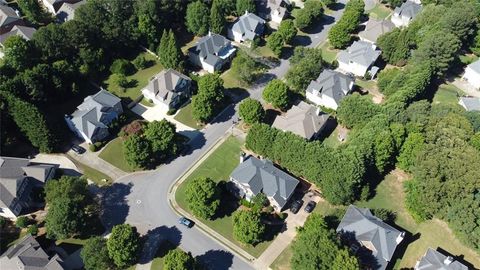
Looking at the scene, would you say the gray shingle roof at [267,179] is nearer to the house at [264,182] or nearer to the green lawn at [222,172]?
the house at [264,182]

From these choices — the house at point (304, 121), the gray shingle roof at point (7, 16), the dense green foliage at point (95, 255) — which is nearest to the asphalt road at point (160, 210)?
the dense green foliage at point (95, 255)

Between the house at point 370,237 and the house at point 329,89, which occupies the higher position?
the house at point 329,89

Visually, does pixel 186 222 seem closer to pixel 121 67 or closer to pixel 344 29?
pixel 121 67

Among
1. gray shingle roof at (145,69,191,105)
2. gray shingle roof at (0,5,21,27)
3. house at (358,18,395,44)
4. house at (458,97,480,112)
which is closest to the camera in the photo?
gray shingle roof at (145,69,191,105)

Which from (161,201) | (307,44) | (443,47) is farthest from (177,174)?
(443,47)

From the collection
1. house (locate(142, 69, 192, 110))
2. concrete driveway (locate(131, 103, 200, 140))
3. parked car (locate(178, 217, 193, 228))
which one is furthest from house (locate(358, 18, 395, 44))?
parked car (locate(178, 217, 193, 228))

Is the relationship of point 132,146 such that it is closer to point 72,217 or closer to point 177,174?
point 177,174

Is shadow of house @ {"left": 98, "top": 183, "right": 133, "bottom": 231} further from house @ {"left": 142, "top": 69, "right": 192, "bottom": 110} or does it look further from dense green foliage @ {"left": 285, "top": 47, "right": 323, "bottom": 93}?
dense green foliage @ {"left": 285, "top": 47, "right": 323, "bottom": 93}

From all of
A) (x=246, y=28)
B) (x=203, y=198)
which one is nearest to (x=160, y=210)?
(x=203, y=198)
